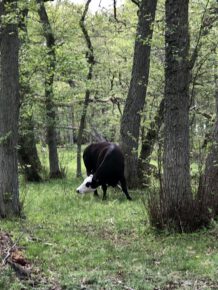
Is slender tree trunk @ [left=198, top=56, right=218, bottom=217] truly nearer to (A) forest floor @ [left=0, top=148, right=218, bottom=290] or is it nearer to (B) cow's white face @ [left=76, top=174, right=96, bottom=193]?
(A) forest floor @ [left=0, top=148, right=218, bottom=290]

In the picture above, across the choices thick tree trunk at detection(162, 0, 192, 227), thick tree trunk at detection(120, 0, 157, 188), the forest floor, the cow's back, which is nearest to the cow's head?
the cow's back

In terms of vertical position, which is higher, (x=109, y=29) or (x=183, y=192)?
(x=109, y=29)

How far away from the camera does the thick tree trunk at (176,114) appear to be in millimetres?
9008

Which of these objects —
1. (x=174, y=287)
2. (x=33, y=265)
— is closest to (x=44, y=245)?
(x=33, y=265)

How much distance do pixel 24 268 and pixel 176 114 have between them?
409 cm

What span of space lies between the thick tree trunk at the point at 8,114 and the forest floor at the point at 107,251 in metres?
0.64

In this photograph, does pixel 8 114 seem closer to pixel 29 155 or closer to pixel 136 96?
pixel 136 96

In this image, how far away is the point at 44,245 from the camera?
8422 mm

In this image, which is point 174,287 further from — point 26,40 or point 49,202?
point 26,40

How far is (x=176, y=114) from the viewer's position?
906 cm

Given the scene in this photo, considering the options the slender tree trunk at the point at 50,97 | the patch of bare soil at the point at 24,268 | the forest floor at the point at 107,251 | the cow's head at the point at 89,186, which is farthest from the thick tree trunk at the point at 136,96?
the patch of bare soil at the point at 24,268

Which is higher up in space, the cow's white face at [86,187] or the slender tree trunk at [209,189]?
the slender tree trunk at [209,189]

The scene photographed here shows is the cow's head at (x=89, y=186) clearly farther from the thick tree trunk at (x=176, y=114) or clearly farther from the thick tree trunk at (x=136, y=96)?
the thick tree trunk at (x=176, y=114)

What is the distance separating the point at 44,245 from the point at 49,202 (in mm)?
5038
